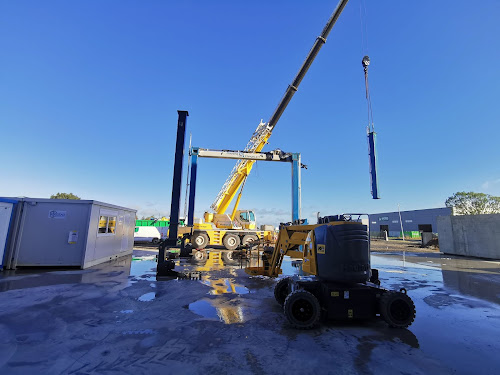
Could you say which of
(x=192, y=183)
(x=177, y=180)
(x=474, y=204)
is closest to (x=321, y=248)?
(x=177, y=180)

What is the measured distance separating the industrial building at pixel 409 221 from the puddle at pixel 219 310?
50.6 metres

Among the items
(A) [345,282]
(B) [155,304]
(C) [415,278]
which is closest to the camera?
(A) [345,282]

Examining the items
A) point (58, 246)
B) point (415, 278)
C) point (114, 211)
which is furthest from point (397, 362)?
point (114, 211)

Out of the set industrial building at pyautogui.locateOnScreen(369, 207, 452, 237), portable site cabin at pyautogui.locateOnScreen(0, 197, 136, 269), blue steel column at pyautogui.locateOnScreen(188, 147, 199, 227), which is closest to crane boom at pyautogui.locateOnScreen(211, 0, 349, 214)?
blue steel column at pyautogui.locateOnScreen(188, 147, 199, 227)

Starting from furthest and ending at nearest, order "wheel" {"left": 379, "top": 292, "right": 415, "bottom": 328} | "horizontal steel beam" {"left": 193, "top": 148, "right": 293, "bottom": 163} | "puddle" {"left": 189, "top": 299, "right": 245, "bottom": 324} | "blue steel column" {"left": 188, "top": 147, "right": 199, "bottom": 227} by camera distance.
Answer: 1. "horizontal steel beam" {"left": 193, "top": 148, "right": 293, "bottom": 163}
2. "blue steel column" {"left": 188, "top": 147, "right": 199, "bottom": 227}
3. "puddle" {"left": 189, "top": 299, "right": 245, "bottom": 324}
4. "wheel" {"left": 379, "top": 292, "right": 415, "bottom": 328}

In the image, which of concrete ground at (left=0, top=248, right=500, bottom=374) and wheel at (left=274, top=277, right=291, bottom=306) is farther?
wheel at (left=274, top=277, right=291, bottom=306)

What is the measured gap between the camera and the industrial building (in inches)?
2029

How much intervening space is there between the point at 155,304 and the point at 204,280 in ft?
9.42

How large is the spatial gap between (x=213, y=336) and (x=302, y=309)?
177cm

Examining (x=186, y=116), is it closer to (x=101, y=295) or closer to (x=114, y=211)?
(x=114, y=211)

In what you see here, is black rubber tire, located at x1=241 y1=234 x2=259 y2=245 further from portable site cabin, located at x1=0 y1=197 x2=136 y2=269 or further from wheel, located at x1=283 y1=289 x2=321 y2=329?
wheel, located at x1=283 y1=289 x2=321 y2=329

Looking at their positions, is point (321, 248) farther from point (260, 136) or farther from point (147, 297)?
point (260, 136)

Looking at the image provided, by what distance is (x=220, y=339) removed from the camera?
12.8ft

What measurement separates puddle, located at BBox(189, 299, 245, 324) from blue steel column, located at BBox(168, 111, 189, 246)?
427 centimetres
